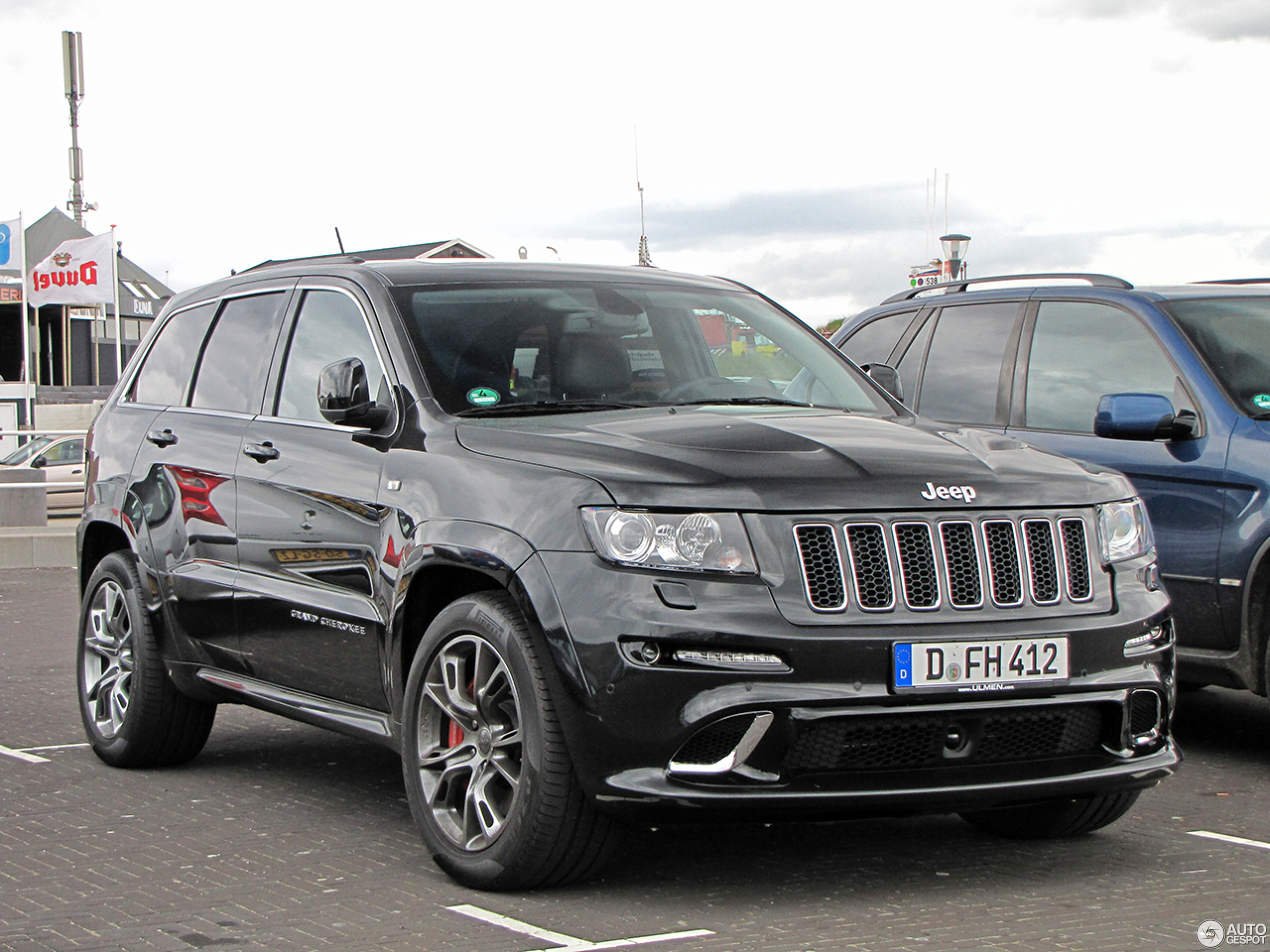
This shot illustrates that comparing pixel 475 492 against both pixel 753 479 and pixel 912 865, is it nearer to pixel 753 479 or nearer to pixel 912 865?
pixel 753 479

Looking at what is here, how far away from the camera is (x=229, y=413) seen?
655cm

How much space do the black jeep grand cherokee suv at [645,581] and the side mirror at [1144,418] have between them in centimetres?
120

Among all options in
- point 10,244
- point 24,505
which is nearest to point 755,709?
point 24,505

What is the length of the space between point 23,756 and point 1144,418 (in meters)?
4.75

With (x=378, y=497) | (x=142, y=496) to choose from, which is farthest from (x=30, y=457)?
(x=378, y=497)

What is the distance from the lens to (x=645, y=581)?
4.42 m

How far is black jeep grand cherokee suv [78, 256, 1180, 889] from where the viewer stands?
14.5 feet

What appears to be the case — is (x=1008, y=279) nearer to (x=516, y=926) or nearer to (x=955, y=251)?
(x=516, y=926)

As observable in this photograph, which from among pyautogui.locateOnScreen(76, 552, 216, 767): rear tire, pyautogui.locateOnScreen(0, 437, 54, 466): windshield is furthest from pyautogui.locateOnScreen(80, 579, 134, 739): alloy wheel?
pyautogui.locateOnScreen(0, 437, 54, 466): windshield

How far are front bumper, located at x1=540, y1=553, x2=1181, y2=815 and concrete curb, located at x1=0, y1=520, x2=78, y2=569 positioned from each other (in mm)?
14584

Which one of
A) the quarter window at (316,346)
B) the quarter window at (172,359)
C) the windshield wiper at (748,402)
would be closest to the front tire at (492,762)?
the windshield wiper at (748,402)

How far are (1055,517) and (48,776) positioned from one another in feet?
13.5

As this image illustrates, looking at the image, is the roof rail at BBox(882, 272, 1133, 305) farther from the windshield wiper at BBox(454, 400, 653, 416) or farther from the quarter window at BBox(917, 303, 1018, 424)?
the windshield wiper at BBox(454, 400, 653, 416)

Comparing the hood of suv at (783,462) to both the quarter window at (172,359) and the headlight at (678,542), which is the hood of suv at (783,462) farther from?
the quarter window at (172,359)
